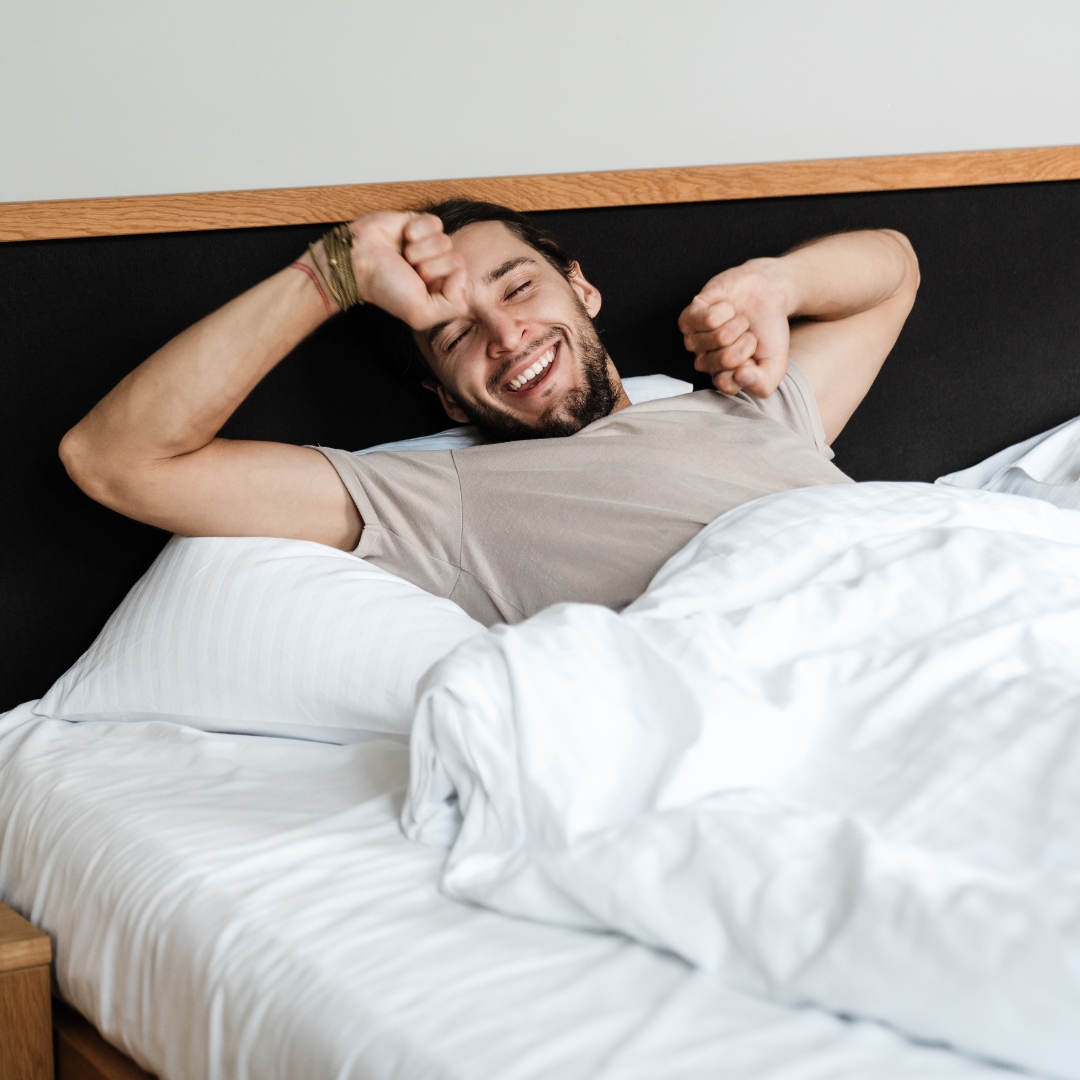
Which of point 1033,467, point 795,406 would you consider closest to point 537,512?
point 795,406

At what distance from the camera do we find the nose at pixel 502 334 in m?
1.43

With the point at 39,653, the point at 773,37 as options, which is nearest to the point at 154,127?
the point at 39,653

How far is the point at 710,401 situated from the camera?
153cm

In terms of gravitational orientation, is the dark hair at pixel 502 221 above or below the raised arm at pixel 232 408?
above

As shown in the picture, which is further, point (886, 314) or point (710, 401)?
point (886, 314)

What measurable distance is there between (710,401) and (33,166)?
916 mm

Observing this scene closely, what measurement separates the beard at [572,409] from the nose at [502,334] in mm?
73

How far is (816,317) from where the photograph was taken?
1717 mm

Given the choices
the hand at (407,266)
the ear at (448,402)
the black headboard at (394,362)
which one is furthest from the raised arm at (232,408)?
the ear at (448,402)

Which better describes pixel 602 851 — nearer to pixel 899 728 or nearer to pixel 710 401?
pixel 899 728

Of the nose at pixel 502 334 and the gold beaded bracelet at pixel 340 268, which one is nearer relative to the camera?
the gold beaded bracelet at pixel 340 268

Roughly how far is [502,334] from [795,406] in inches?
17.7

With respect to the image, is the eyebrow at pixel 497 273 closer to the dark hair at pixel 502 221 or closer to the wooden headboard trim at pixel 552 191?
the dark hair at pixel 502 221

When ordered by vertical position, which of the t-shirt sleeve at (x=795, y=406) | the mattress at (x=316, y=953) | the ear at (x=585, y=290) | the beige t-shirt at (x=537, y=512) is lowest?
the mattress at (x=316, y=953)
